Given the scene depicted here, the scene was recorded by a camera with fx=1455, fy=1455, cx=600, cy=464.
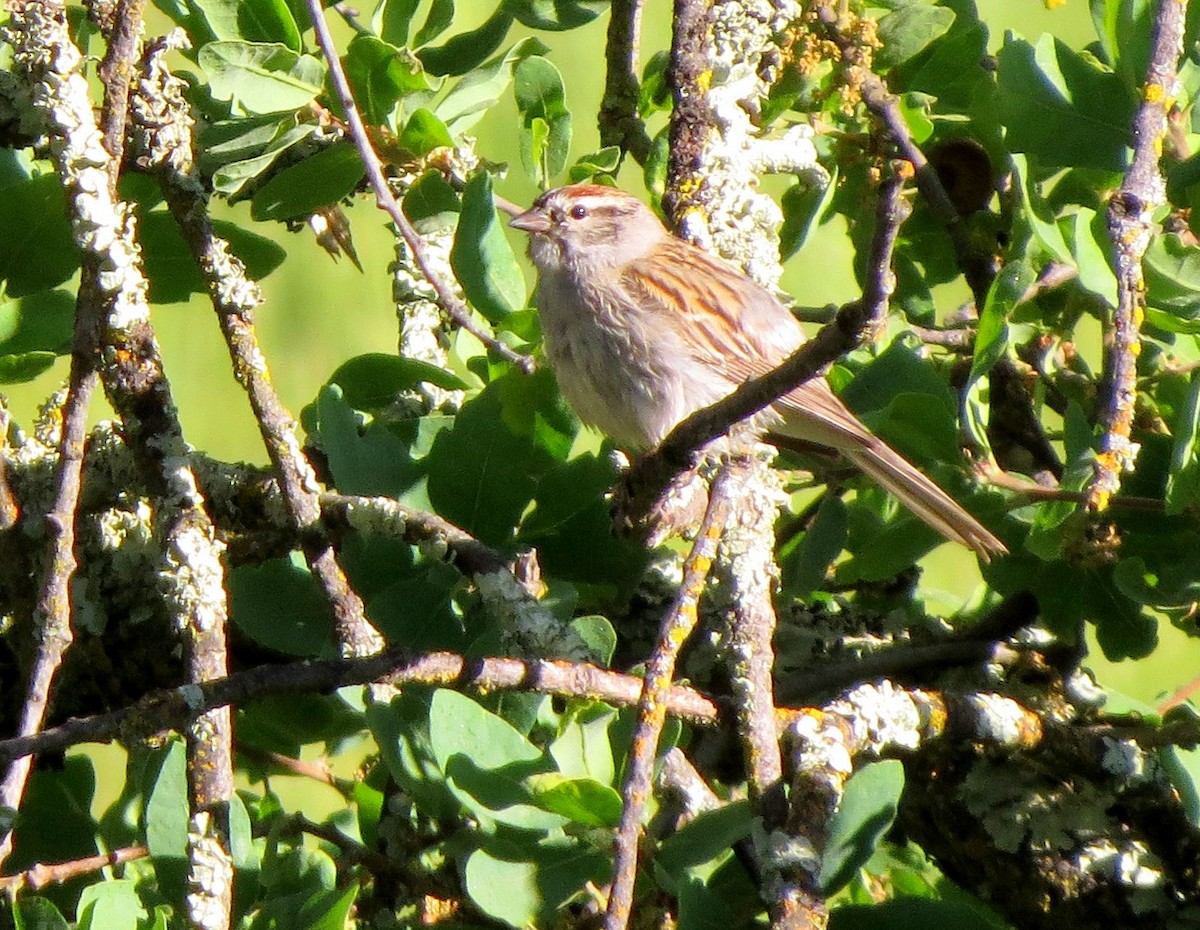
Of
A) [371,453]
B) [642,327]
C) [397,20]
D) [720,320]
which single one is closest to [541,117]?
[397,20]

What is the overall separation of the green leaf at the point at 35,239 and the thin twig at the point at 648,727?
89 cm

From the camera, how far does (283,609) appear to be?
1667 mm

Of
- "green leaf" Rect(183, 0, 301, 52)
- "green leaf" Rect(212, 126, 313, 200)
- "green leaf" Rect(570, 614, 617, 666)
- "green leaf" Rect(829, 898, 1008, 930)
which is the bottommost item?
"green leaf" Rect(829, 898, 1008, 930)

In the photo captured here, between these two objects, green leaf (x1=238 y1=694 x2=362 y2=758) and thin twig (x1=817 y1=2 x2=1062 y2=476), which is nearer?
green leaf (x1=238 y1=694 x2=362 y2=758)

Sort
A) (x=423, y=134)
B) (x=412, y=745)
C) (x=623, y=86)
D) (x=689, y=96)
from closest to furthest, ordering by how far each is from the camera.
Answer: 1. (x=412, y=745)
2. (x=423, y=134)
3. (x=689, y=96)
4. (x=623, y=86)

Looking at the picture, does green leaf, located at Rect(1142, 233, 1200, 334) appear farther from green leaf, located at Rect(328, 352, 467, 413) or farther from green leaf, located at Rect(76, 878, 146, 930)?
green leaf, located at Rect(76, 878, 146, 930)

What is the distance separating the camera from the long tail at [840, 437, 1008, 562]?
171cm

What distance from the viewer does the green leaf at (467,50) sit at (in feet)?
6.20

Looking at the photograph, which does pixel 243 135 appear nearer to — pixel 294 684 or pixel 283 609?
pixel 283 609

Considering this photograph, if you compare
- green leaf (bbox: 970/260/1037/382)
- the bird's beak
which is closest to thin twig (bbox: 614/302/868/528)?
green leaf (bbox: 970/260/1037/382)

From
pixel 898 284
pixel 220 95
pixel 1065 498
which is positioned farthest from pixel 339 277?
pixel 1065 498

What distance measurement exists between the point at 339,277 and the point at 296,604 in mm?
3003

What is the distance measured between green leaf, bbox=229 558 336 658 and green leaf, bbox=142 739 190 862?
244 millimetres

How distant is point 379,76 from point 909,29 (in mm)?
733
